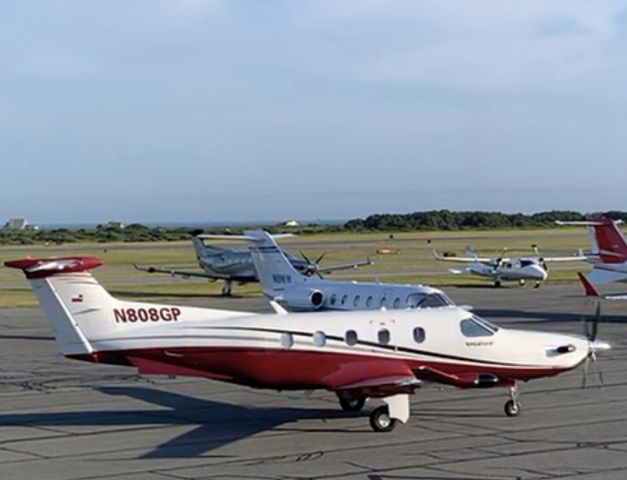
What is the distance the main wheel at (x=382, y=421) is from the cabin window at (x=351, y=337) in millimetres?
1345

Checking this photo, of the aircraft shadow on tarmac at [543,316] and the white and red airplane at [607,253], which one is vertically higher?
the white and red airplane at [607,253]

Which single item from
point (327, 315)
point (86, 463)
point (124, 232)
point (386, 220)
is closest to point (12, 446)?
point (86, 463)

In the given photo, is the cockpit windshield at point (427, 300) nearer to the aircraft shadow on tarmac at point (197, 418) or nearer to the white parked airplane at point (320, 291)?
the white parked airplane at point (320, 291)

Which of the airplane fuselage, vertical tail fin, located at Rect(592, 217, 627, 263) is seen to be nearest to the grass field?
vertical tail fin, located at Rect(592, 217, 627, 263)

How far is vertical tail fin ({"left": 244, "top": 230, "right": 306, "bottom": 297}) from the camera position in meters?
40.3

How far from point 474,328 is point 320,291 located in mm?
15088

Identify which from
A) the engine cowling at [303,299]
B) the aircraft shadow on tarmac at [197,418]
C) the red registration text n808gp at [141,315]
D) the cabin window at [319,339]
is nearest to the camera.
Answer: the aircraft shadow on tarmac at [197,418]

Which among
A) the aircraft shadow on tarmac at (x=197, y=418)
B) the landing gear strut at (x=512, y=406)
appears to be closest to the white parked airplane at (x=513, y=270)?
the aircraft shadow on tarmac at (x=197, y=418)

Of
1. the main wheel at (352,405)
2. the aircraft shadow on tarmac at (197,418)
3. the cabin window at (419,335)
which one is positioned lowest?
the aircraft shadow on tarmac at (197,418)

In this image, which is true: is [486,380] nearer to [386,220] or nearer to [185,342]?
[185,342]

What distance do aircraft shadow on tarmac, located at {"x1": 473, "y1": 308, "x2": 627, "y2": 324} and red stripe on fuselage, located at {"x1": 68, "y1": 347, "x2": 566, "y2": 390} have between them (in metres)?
21.3

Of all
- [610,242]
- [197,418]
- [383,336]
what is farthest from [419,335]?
[610,242]

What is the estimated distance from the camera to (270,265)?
135 feet

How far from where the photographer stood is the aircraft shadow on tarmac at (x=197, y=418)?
1902 cm
